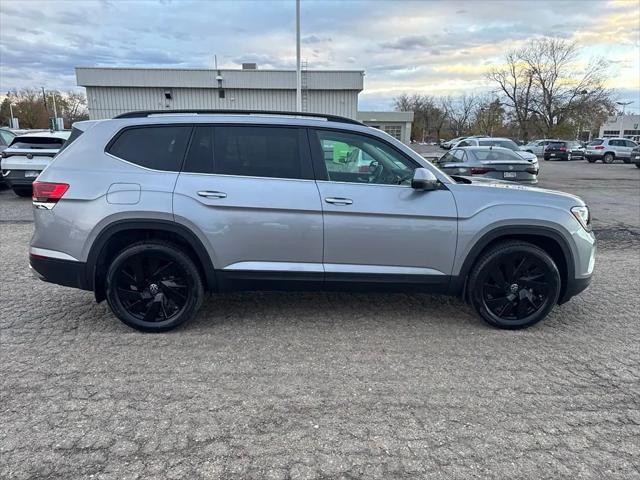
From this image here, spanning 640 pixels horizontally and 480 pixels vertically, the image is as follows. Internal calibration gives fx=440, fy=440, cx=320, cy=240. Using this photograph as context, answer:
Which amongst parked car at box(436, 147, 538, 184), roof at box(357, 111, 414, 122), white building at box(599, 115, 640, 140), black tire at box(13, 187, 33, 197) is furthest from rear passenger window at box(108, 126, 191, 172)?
white building at box(599, 115, 640, 140)

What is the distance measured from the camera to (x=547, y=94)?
6222 cm

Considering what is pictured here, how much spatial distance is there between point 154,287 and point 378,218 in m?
2.05

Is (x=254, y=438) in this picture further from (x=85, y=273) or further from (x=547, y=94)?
(x=547, y=94)

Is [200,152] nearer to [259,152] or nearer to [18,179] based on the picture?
[259,152]

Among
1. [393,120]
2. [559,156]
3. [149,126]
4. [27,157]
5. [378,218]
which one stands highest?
[393,120]

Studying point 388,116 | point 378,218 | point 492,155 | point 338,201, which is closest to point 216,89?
point 492,155

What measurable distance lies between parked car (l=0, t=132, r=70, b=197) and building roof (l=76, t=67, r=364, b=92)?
14.2 m

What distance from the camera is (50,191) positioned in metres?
3.71

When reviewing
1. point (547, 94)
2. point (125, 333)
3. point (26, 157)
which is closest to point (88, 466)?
point (125, 333)

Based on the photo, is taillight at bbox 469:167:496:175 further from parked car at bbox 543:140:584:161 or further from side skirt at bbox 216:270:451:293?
parked car at bbox 543:140:584:161

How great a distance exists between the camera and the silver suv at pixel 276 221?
146 inches

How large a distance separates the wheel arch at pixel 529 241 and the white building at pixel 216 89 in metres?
21.7

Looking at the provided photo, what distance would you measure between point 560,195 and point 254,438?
341 cm

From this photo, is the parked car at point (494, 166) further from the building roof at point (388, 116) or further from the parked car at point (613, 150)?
the building roof at point (388, 116)
